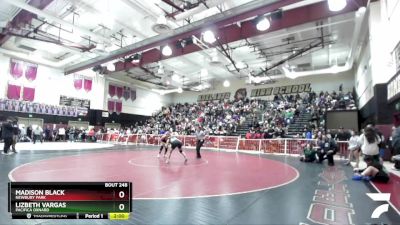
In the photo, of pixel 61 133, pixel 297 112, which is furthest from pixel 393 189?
pixel 61 133

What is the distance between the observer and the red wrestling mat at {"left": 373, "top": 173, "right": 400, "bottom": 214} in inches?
175

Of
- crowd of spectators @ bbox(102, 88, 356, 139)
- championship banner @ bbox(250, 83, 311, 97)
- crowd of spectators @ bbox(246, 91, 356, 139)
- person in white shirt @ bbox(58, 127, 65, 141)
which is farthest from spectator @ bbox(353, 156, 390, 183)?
person in white shirt @ bbox(58, 127, 65, 141)

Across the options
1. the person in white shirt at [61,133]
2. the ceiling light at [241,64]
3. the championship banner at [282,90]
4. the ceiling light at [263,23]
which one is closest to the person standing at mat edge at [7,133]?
the ceiling light at [263,23]

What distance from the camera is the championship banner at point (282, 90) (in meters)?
28.0

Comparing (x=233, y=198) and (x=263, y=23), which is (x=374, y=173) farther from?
(x=263, y=23)

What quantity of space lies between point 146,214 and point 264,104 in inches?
941

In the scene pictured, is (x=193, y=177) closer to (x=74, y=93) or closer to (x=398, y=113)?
(x=398, y=113)

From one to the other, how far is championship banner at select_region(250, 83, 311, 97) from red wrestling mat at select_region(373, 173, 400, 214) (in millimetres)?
22413

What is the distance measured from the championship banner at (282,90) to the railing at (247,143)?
45.1 feet
